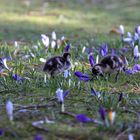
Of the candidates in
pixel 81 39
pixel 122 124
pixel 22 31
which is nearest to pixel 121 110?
pixel 122 124

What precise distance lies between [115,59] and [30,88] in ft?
3.05

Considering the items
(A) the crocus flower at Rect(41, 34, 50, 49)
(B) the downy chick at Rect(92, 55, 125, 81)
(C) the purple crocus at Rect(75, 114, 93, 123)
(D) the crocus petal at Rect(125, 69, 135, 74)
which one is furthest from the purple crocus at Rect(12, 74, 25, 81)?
(A) the crocus flower at Rect(41, 34, 50, 49)

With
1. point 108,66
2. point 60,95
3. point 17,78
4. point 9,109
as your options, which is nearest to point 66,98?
point 60,95

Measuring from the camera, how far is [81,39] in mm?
8102

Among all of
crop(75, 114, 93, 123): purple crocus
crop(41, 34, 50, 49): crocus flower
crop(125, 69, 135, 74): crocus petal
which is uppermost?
crop(41, 34, 50, 49): crocus flower

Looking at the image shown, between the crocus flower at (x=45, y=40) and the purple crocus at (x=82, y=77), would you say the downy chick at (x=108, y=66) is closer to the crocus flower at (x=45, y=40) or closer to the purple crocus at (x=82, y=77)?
the purple crocus at (x=82, y=77)

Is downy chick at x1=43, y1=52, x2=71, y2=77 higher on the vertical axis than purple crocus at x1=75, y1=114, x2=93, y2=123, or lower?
higher

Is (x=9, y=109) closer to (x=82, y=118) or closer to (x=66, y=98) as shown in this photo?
(x=82, y=118)

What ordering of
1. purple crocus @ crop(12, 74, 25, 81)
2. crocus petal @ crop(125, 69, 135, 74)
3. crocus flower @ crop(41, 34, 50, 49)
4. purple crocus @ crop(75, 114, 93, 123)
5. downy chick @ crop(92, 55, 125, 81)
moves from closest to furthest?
purple crocus @ crop(75, 114, 93, 123) < purple crocus @ crop(12, 74, 25, 81) < downy chick @ crop(92, 55, 125, 81) < crocus petal @ crop(125, 69, 135, 74) < crocus flower @ crop(41, 34, 50, 49)

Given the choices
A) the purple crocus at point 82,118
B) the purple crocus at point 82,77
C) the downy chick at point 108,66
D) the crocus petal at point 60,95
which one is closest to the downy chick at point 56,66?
the purple crocus at point 82,77

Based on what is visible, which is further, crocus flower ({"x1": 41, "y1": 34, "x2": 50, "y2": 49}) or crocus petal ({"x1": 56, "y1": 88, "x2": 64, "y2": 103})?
crocus flower ({"x1": 41, "y1": 34, "x2": 50, "y2": 49})

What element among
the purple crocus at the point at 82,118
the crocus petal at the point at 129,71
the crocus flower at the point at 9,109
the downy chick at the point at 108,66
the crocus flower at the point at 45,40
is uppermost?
the crocus flower at the point at 45,40

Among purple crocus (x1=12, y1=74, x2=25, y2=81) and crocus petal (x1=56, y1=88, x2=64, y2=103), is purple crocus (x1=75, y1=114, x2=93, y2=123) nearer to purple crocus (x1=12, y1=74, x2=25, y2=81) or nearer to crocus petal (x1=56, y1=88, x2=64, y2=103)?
crocus petal (x1=56, y1=88, x2=64, y2=103)

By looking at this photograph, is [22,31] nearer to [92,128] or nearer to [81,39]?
[81,39]
